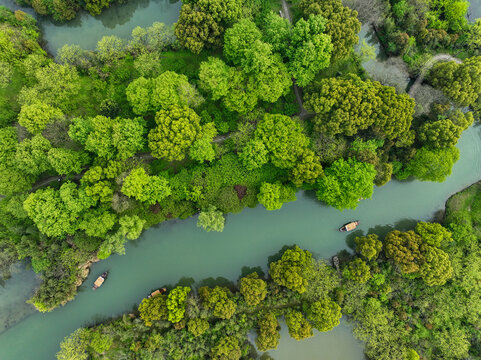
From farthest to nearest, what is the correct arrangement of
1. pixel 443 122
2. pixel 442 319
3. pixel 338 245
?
pixel 338 245, pixel 442 319, pixel 443 122

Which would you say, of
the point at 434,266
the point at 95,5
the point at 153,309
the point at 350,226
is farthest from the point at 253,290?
the point at 95,5

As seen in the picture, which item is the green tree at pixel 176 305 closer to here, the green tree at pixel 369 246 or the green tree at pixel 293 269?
the green tree at pixel 293 269

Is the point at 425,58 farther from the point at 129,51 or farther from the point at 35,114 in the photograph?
the point at 35,114

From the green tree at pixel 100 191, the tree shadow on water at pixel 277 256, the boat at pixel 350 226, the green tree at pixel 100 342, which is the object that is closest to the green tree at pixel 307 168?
the boat at pixel 350 226

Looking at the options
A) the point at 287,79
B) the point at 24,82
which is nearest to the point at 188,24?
the point at 287,79

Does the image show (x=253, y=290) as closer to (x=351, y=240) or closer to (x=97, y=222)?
(x=351, y=240)
